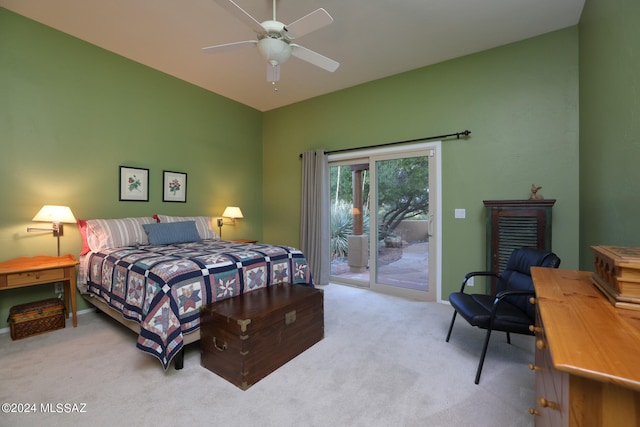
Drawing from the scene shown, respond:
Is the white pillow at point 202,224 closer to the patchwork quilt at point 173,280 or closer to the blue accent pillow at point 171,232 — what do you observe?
the blue accent pillow at point 171,232

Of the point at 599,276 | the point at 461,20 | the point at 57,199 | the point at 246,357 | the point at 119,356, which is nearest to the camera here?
the point at 599,276

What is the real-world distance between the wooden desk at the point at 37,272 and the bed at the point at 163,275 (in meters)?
0.19

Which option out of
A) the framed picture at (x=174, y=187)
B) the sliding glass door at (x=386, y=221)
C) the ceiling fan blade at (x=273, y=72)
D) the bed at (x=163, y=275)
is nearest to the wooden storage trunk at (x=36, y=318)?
the bed at (x=163, y=275)

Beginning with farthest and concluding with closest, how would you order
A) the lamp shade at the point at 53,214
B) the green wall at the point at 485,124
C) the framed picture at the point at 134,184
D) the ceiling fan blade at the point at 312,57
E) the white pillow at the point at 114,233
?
the framed picture at the point at 134,184, the white pillow at the point at 114,233, the green wall at the point at 485,124, the lamp shade at the point at 53,214, the ceiling fan blade at the point at 312,57

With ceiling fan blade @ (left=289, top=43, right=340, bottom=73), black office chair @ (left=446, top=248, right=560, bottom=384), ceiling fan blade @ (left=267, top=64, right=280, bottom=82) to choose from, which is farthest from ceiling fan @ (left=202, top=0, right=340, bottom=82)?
black office chair @ (left=446, top=248, right=560, bottom=384)

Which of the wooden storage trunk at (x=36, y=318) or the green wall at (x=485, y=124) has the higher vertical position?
the green wall at (x=485, y=124)

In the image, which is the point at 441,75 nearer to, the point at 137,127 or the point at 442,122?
the point at 442,122

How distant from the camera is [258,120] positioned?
17.7 feet

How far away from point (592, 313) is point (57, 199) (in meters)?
4.34

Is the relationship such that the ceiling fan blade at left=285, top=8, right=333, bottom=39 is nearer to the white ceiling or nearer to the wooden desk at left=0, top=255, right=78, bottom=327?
the white ceiling

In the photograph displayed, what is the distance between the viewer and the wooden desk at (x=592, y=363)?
0.60 m

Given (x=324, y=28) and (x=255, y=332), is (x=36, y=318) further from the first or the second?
(x=324, y=28)

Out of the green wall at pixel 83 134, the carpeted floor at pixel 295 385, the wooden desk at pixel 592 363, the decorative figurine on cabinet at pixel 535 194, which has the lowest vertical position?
the carpeted floor at pixel 295 385

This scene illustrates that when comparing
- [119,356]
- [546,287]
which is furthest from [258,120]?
[546,287]
